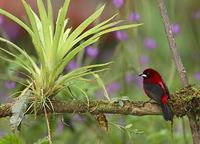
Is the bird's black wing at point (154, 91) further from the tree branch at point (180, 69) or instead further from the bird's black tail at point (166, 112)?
the tree branch at point (180, 69)

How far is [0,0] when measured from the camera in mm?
7281

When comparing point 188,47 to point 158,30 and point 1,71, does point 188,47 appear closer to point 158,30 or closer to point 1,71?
point 158,30

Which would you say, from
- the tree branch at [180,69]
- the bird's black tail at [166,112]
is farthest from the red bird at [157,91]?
the tree branch at [180,69]

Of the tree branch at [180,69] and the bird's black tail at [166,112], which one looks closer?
the bird's black tail at [166,112]

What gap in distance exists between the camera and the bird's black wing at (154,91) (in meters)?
2.47

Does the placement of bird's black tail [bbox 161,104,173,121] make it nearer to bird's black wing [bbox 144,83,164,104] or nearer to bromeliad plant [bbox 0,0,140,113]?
bird's black wing [bbox 144,83,164,104]

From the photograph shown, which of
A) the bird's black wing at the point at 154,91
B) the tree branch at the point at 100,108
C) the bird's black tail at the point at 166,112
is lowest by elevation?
the bird's black tail at the point at 166,112

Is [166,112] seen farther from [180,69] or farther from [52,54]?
[52,54]

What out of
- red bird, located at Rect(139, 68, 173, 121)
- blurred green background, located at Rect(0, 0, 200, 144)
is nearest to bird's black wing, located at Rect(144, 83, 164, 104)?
red bird, located at Rect(139, 68, 173, 121)

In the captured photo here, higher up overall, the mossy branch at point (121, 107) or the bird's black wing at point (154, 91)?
the bird's black wing at point (154, 91)

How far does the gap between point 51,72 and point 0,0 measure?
501 centimetres

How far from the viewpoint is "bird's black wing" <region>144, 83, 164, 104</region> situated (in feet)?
8.11

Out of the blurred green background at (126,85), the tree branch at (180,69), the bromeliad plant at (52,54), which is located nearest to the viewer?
the bromeliad plant at (52,54)

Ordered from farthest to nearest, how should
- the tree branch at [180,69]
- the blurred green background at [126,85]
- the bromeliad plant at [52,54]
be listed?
the blurred green background at [126,85] < the tree branch at [180,69] < the bromeliad plant at [52,54]
